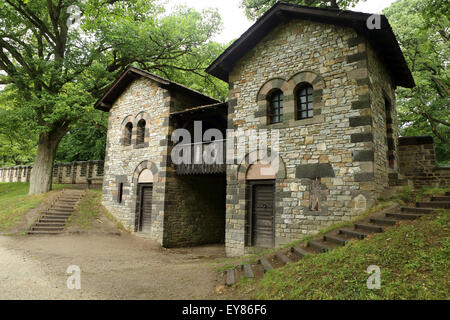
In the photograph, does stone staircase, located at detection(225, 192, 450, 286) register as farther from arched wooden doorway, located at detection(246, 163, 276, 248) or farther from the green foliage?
the green foliage

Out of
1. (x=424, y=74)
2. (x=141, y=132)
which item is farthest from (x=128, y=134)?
(x=424, y=74)

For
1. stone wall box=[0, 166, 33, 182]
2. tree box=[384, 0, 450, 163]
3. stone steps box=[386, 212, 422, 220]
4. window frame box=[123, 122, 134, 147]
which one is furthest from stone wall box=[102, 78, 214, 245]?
stone wall box=[0, 166, 33, 182]

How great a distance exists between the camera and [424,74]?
14250 mm

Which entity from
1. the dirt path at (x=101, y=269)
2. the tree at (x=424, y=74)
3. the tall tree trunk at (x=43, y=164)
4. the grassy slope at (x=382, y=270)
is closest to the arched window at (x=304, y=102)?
the grassy slope at (x=382, y=270)

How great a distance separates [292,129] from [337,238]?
12.1 feet

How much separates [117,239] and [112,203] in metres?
3.00

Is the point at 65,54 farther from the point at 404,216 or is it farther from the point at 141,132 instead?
the point at 404,216

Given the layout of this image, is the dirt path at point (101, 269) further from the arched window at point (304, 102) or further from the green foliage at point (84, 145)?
the green foliage at point (84, 145)

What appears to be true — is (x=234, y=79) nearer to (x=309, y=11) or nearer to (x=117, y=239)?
(x=309, y=11)

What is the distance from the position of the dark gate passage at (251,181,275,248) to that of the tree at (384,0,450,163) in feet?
34.5

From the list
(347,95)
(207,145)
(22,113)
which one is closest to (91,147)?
(22,113)

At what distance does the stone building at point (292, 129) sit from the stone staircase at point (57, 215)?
322 centimetres

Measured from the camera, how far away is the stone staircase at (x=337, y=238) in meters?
6.09

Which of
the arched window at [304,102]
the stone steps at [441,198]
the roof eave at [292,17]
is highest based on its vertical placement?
the roof eave at [292,17]
